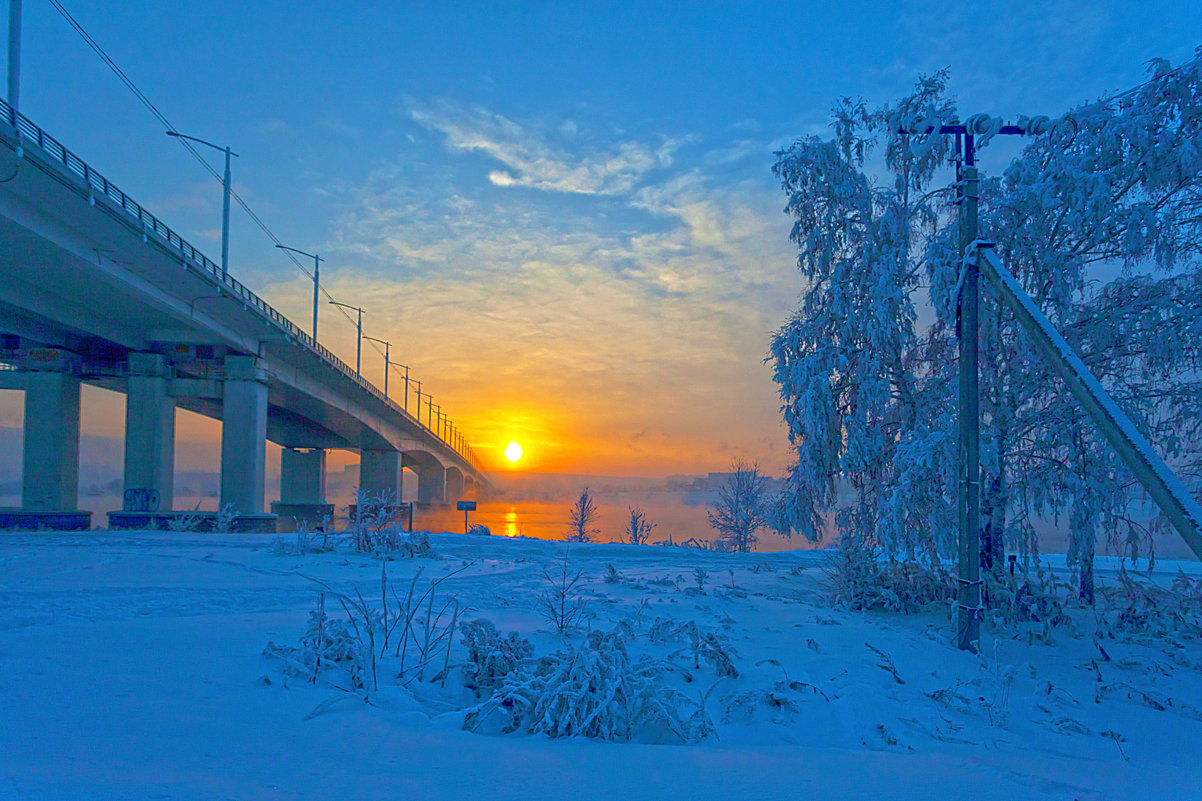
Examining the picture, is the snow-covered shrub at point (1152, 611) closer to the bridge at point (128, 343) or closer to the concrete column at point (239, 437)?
the bridge at point (128, 343)

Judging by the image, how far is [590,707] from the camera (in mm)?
3438

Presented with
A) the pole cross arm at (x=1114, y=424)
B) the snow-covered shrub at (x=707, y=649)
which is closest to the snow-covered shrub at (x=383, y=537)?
the snow-covered shrub at (x=707, y=649)

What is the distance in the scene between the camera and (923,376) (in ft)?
35.1

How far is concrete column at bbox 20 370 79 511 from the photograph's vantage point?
2892cm

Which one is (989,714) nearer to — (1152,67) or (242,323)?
(1152,67)

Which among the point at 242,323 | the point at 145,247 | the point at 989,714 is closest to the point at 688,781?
the point at 989,714

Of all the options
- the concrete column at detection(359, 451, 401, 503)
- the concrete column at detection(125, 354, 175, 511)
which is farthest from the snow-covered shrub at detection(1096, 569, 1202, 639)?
the concrete column at detection(359, 451, 401, 503)

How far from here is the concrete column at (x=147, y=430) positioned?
28.7 meters

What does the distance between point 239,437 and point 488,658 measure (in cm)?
3083

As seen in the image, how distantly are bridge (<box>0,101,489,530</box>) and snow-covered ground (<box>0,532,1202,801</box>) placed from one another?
1353 cm

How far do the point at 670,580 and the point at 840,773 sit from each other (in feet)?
22.8

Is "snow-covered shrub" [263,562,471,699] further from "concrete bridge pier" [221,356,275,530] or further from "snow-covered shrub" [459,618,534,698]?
"concrete bridge pier" [221,356,275,530]

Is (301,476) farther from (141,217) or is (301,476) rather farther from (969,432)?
(969,432)

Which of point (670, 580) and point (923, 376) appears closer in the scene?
point (670, 580)
